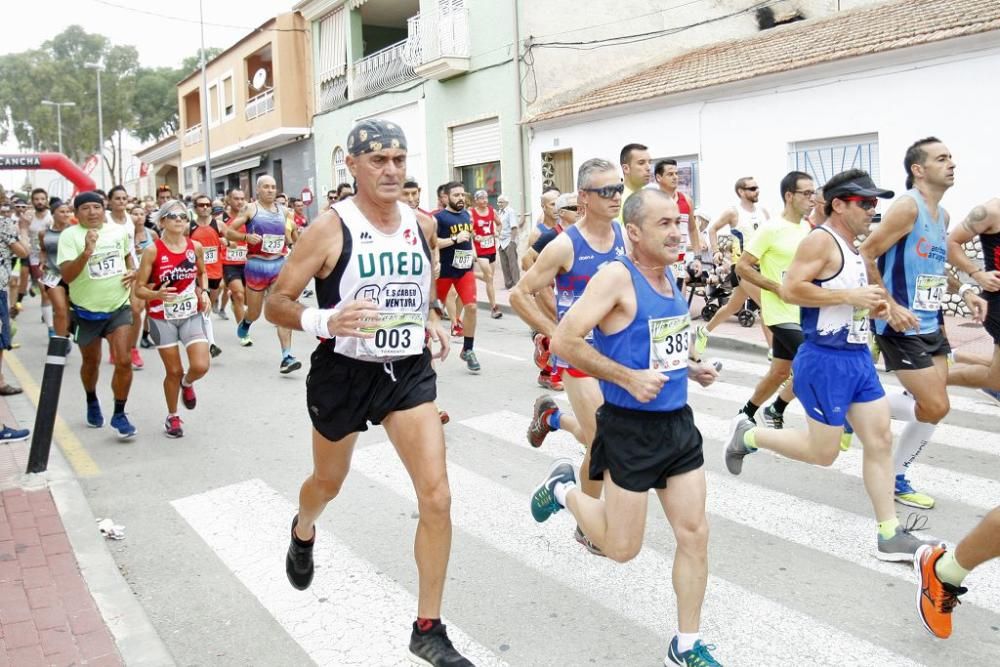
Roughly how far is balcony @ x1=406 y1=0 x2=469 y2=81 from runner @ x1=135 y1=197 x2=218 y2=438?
643 inches

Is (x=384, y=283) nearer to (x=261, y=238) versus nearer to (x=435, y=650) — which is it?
(x=435, y=650)

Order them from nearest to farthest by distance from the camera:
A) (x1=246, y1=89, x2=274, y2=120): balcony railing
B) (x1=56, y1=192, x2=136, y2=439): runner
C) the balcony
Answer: (x1=56, y1=192, x2=136, y2=439): runner → the balcony → (x1=246, y1=89, x2=274, y2=120): balcony railing

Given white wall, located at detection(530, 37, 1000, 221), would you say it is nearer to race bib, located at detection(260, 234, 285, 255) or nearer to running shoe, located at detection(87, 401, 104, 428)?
race bib, located at detection(260, 234, 285, 255)

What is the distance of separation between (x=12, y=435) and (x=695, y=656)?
19.0 feet

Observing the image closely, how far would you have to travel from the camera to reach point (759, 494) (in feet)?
18.1

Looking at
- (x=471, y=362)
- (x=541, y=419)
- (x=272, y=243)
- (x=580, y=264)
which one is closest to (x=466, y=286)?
(x=471, y=362)

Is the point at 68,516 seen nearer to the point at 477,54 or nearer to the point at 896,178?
the point at 896,178

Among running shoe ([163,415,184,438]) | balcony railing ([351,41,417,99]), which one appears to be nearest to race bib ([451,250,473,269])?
running shoe ([163,415,184,438])

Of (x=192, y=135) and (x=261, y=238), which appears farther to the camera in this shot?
(x=192, y=135)

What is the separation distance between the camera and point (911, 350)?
5.09m

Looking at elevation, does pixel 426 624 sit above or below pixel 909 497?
above

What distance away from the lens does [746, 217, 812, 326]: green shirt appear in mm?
6355

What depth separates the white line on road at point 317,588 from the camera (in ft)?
12.2

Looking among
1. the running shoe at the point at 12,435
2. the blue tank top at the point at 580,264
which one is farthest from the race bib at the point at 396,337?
the running shoe at the point at 12,435
